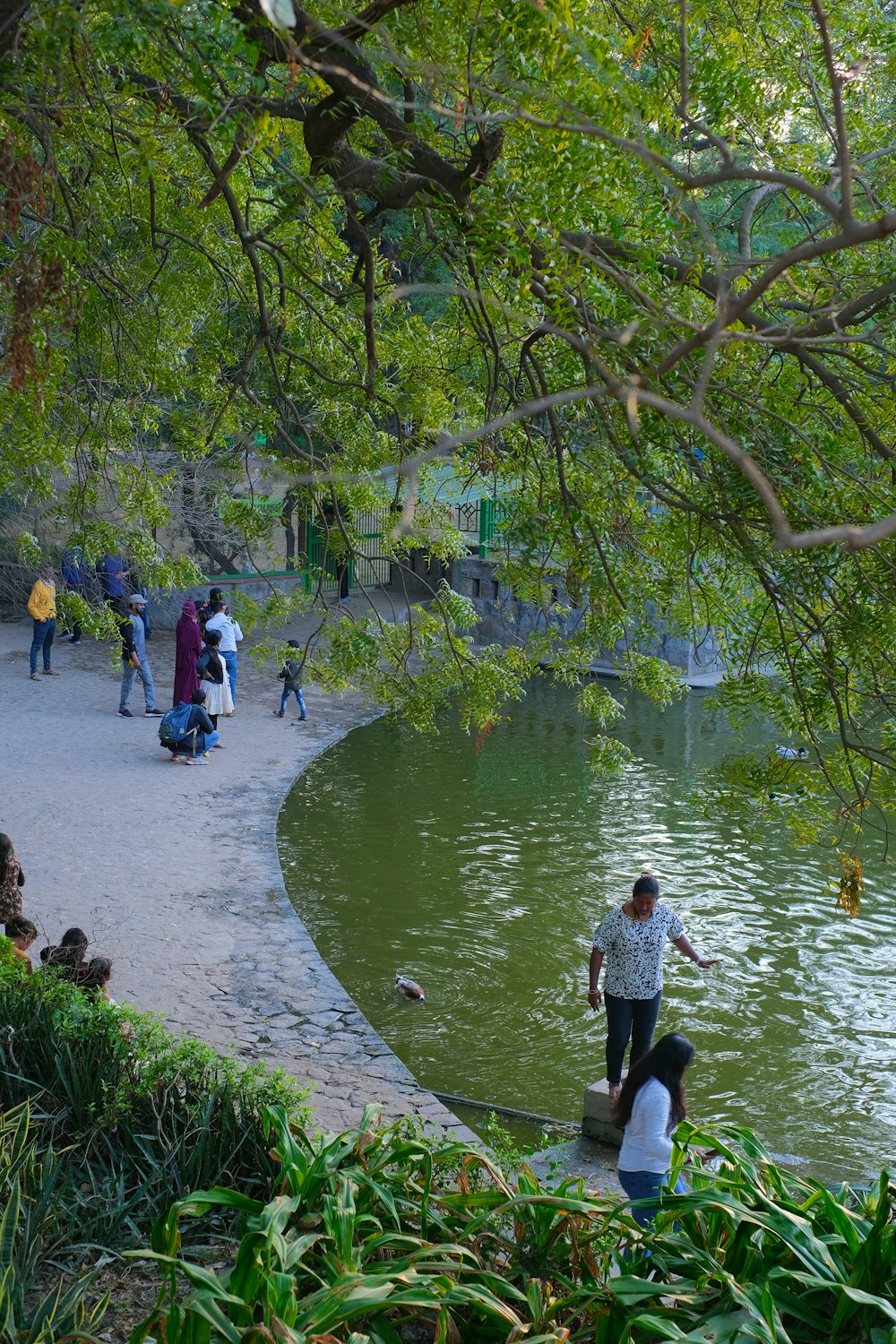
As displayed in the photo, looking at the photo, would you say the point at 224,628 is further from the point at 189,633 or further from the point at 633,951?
the point at 633,951

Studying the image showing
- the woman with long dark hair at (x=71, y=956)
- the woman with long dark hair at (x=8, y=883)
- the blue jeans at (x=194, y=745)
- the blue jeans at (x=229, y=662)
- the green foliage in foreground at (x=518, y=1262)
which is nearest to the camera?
the green foliage in foreground at (x=518, y=1262)

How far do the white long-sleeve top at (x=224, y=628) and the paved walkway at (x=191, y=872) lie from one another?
1.23 m

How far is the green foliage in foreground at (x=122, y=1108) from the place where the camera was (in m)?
4.74

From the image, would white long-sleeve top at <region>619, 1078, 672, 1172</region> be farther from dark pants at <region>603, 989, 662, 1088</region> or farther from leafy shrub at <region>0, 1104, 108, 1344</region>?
leafy shrub at <region>0, 1104, 108, 1344</region>

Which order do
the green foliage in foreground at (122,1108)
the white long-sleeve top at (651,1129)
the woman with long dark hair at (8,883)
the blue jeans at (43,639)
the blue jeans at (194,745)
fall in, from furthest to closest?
the blue jeans at (43,639), the blue jeans at (194,745), the woman with long dark hair at (8,883), the white long-sleeve top at (651,1129), the green foliage in foreground at (122,1108)

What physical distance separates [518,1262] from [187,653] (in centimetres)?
1217

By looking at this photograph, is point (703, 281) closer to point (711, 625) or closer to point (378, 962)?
point (711, 625)

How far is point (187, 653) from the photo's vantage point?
15570 mm

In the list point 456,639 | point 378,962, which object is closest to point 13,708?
point 378,962

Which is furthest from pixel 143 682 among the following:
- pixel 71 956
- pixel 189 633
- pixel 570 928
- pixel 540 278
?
pixel 540 278

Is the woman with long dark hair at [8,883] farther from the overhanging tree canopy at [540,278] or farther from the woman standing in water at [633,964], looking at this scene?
the woman standing in water at [633,964]

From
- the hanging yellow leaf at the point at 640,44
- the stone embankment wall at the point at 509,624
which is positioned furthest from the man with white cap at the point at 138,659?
the hanging yellow leaf at the point at 640,44

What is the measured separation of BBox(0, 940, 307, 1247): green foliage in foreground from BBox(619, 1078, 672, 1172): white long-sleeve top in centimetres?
140

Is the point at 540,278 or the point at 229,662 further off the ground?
the point at 540,278
